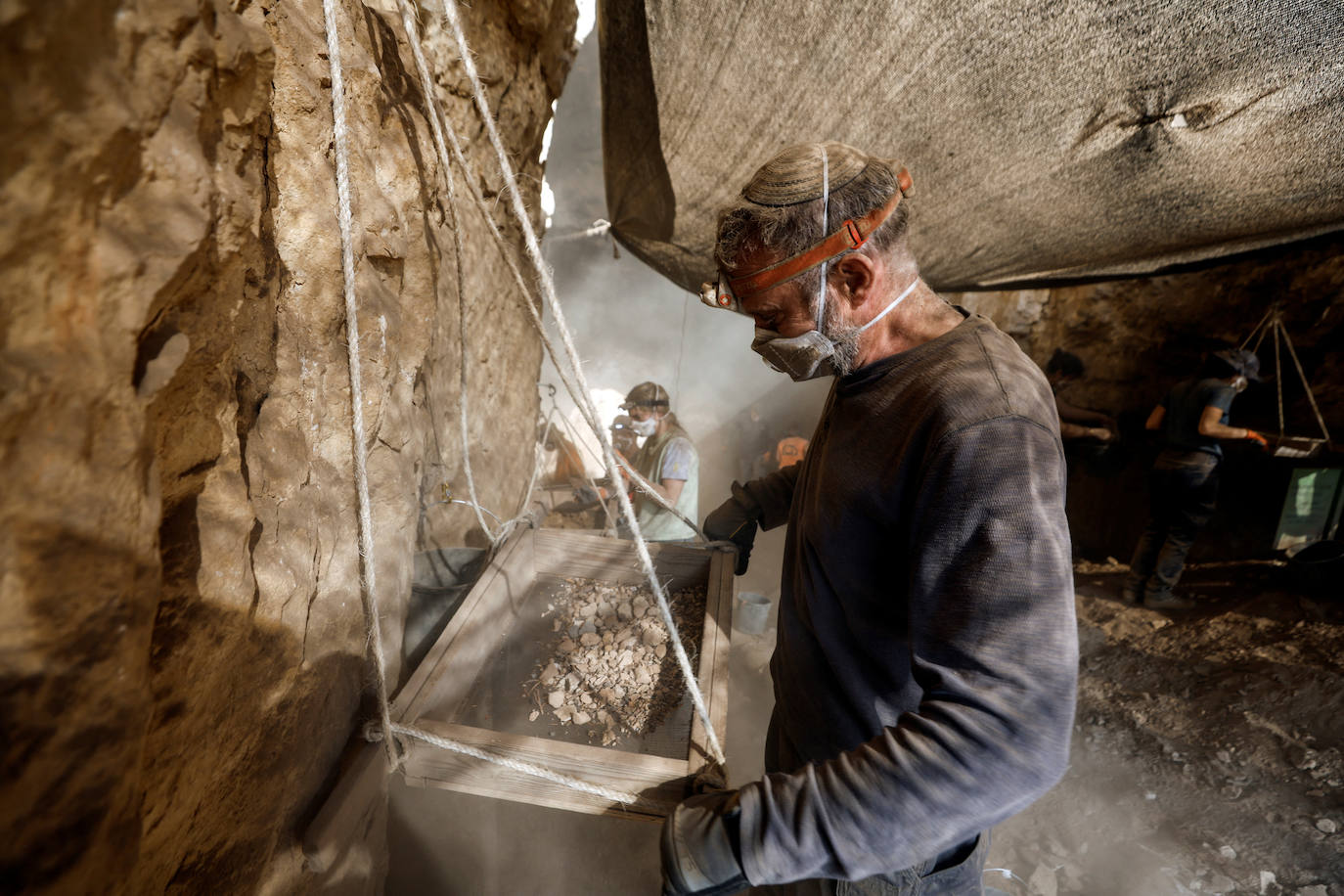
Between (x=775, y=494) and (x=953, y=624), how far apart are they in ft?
4.45

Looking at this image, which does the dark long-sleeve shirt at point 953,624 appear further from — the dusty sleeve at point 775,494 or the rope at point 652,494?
the dusty sleeve at point 775,494

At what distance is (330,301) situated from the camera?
4.08ft

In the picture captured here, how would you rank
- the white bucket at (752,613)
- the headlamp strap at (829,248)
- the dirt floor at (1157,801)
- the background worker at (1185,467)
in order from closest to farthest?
the headlamp strap at (829,248) < the dirt floor at (1157,801) < the background worker at (1185,467) < the white bucket at (752,613)

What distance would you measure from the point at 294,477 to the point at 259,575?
22 centimetres

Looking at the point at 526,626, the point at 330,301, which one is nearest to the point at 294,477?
the point at 330,301

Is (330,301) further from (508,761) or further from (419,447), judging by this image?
(508,761)

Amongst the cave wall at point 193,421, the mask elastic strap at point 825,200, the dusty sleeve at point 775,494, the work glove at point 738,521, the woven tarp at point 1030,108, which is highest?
the woven tarp at point 1030,108

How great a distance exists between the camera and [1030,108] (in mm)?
2047

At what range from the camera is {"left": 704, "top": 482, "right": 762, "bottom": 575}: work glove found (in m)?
2.35

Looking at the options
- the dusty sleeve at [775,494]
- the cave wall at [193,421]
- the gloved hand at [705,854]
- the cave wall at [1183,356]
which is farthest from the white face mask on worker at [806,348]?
the cave wall at [1183,356]

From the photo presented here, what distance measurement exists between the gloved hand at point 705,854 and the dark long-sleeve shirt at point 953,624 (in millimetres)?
47

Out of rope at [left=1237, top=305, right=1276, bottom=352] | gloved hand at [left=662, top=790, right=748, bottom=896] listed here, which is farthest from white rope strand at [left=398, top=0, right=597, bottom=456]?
rope at [left=1237, top=305, right=1276, bottom=352]

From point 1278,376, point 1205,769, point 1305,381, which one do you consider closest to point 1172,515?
point 1278,376

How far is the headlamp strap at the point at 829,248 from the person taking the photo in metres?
1.25
